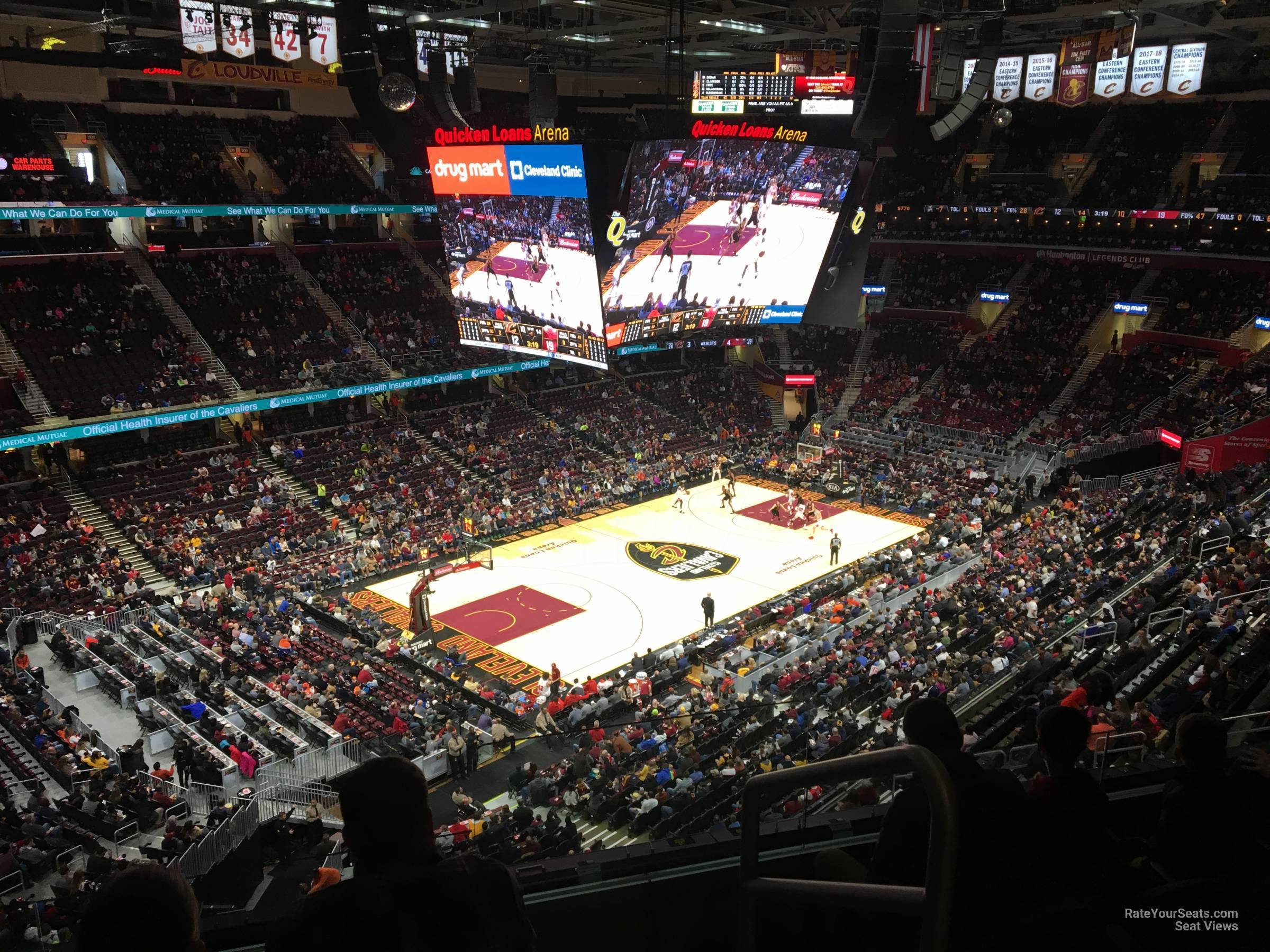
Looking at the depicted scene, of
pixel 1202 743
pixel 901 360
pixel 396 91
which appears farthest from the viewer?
pixel 901 360

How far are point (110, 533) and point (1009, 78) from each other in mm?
27382

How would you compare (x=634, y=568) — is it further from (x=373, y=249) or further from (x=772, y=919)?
(x=772, y=919)

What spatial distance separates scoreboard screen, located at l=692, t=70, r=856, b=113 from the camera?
74.0ft

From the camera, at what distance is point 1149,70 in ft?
81.7

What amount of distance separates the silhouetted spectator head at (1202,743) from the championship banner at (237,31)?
22569 mm

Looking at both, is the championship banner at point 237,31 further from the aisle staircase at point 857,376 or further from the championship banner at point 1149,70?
the aisle staircase at point 857,376

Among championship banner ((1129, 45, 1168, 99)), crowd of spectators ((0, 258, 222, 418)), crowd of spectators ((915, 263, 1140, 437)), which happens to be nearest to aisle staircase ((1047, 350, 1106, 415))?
crowd of spectators ((915, 263, 1140, 437))

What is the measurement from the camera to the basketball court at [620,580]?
23016 millimetres

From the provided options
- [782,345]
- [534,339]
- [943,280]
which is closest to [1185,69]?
[534,339]

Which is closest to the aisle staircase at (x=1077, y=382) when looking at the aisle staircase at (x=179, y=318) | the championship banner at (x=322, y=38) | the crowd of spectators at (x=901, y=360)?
the crowd of spectators at (x=901, y=360)

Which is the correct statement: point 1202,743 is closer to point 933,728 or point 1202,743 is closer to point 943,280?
point 933,728

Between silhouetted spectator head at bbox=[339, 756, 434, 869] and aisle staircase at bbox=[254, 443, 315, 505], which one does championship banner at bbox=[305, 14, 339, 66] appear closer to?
aisle staircase at bbox=[254, 443, 315, 505]

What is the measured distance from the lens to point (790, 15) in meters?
30.4

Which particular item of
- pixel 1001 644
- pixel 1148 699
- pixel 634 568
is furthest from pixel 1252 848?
pixel 634 568
